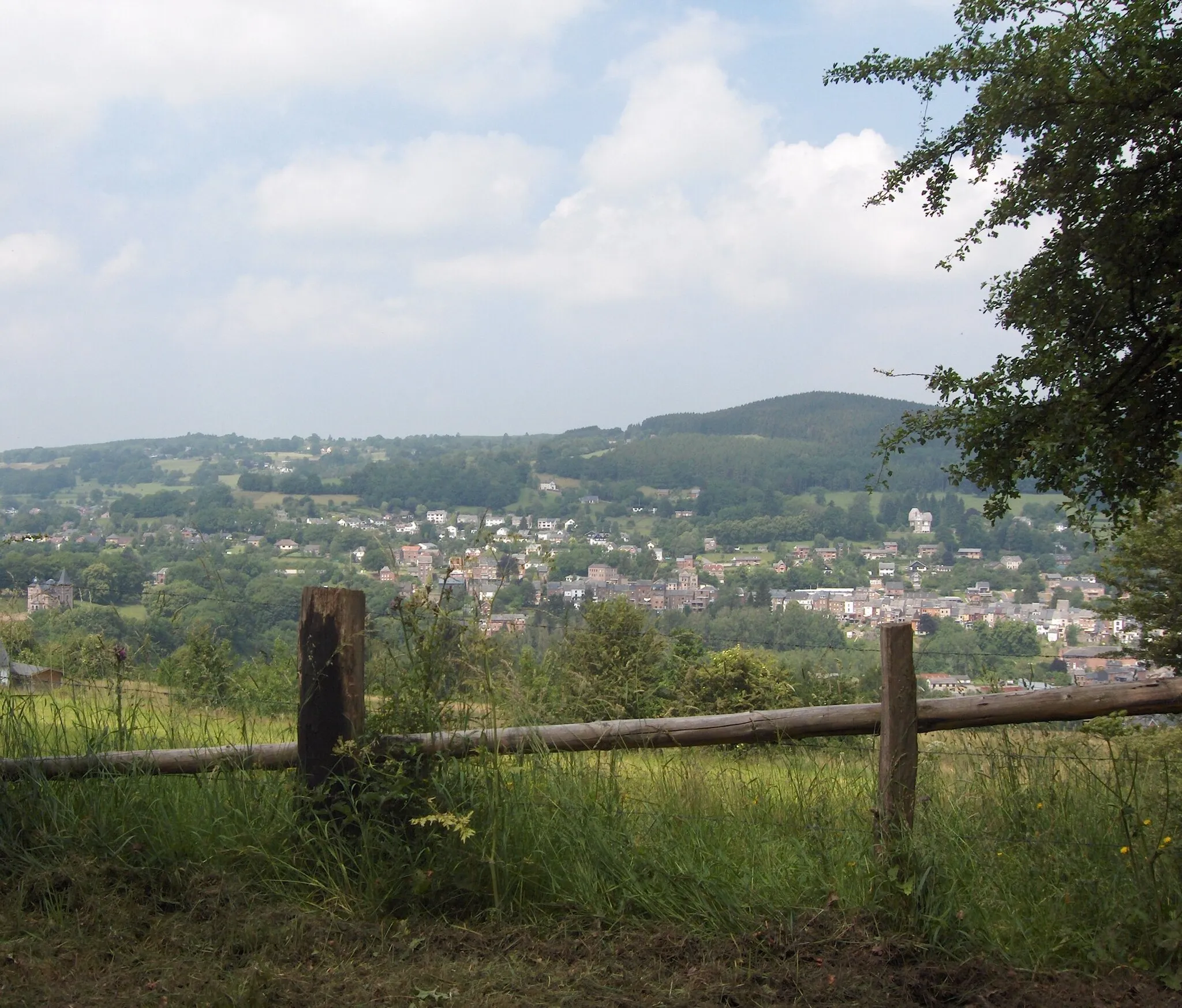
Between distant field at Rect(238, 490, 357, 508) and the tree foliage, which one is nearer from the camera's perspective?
the tree foliage

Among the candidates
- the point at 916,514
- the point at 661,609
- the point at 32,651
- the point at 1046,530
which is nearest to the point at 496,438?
the point at 916,514

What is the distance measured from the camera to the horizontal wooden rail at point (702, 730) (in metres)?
4.32

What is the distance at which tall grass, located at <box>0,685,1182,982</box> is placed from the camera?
12.5 feet

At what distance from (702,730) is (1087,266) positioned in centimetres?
486

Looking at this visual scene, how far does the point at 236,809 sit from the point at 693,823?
199cm

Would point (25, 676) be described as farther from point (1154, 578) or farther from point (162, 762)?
point (1154, 578)

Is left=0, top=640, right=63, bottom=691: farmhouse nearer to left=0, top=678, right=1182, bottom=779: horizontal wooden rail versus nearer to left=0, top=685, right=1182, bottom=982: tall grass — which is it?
left=0, top=685, right=1182, bottom=982: tall grass

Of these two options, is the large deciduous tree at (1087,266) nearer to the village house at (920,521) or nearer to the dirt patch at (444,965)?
the dirt patch at (444,965)

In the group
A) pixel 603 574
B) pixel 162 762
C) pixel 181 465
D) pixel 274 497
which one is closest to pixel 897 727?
pixel 162 762

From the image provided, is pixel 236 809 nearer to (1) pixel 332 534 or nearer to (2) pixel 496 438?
(1) pixel 332 534

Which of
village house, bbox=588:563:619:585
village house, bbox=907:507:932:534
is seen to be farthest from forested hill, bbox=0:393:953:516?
village house, bbox=907:507:932:534

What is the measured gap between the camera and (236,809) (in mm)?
4480

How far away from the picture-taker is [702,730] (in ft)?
14.7

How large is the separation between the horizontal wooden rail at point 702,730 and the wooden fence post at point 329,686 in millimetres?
210
